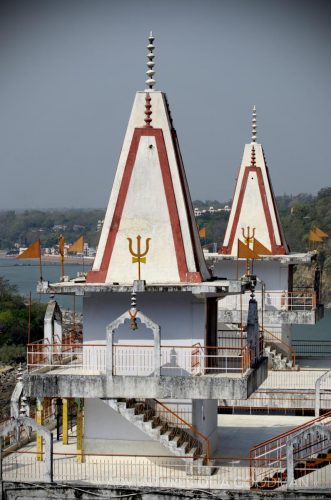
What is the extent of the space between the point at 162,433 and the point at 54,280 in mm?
97909

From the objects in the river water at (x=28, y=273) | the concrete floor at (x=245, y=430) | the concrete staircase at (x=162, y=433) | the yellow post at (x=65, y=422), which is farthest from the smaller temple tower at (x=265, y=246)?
the river water at (x=28, y=273)

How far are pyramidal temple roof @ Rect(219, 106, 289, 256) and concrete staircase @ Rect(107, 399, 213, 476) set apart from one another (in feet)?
56.4

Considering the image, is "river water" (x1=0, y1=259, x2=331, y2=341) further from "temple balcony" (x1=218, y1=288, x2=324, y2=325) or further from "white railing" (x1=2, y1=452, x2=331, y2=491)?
"white railing" (x1=2, y1=452, x2=331, y2=491)

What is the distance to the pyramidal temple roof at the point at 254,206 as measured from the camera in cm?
4900

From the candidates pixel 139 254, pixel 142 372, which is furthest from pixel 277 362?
pixel 142 372

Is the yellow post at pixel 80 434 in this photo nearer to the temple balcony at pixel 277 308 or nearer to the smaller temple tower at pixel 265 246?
the temple balcony at pixel 277 308

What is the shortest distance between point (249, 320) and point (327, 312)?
88333 mm

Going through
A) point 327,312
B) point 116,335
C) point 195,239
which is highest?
point 327,312

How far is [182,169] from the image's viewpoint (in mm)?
33594

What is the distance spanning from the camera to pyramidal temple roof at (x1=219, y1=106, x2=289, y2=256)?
49000mm

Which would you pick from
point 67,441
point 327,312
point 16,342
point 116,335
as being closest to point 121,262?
point 116,335

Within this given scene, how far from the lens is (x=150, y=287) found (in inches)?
1262

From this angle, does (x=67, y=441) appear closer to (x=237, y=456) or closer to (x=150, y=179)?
(x=237, y=456)

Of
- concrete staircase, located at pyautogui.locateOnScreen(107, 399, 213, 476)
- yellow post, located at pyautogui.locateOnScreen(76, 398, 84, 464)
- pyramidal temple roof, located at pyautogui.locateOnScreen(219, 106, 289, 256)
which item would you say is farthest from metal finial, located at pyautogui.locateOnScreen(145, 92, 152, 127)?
pyramidal temple roof, located at pyautogui.locateOnScreen(219, 106, 289, 256)
